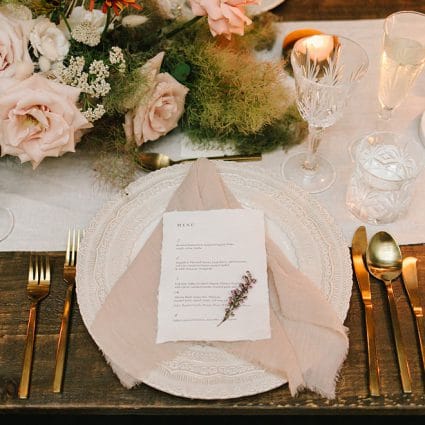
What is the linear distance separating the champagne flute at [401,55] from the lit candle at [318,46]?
118 mm

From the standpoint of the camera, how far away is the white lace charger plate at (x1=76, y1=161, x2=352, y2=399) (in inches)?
26.8

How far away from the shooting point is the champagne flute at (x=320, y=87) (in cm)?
86

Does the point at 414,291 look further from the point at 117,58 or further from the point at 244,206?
the point at 117,58

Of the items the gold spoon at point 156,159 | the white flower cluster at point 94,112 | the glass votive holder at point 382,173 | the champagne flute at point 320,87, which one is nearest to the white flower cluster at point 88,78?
the white flower cluster at point 94,112

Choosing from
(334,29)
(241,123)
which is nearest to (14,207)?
(241,123)

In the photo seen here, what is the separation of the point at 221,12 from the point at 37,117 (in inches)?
13.5

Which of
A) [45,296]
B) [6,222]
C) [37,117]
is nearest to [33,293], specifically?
[45,296]

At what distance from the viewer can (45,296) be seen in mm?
797

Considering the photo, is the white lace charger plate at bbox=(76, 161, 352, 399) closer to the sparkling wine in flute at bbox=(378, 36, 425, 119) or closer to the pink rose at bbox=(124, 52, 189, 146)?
the pink rose at bbox=(124, 52, 189, 146)

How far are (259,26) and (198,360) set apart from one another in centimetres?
77

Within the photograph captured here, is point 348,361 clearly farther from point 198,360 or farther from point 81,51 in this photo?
point 81,51

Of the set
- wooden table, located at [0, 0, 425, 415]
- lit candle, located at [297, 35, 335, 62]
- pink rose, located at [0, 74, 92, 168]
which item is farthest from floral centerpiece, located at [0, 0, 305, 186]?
wooden table, located at [0, 0, 425, 415]

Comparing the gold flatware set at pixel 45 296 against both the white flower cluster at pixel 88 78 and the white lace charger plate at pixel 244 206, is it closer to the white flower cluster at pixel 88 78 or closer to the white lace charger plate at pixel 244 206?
the white lace charger plate at pixel 244 206

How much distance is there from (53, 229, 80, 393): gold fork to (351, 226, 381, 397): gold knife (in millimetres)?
419
